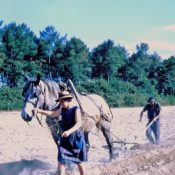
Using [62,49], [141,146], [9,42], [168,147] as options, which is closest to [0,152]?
[141,146]

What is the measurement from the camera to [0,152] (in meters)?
11.6

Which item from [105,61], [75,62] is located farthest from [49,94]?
[105,61]

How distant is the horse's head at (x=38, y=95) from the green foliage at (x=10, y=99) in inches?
1232

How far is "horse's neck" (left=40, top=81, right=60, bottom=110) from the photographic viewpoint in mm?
8031

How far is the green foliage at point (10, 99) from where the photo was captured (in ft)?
128

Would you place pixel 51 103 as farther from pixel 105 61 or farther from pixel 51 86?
pixel 105 61

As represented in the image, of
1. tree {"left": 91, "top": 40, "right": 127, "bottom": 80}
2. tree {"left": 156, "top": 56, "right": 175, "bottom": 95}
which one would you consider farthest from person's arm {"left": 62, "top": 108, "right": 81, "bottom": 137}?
tree {"left": 156, "top": 56, "right": 175, "bottom": 95}

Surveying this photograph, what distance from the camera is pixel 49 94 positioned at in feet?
26.7

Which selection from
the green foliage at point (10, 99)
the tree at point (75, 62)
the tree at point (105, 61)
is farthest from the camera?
the tree at point (105, 61)

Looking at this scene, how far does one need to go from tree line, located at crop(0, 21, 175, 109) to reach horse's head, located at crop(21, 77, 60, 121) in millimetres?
31388

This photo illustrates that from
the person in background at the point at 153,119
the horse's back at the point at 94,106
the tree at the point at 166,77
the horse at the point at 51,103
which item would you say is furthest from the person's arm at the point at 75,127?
the tree at the point at 166,77

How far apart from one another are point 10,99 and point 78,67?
1063 inches

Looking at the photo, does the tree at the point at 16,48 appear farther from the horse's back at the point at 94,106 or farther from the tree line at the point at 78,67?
the horse's back at the point at 94,106

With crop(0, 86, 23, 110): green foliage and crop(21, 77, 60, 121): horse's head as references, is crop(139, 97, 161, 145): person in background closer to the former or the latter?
crop(21, 77, 60, 121): horse's head
